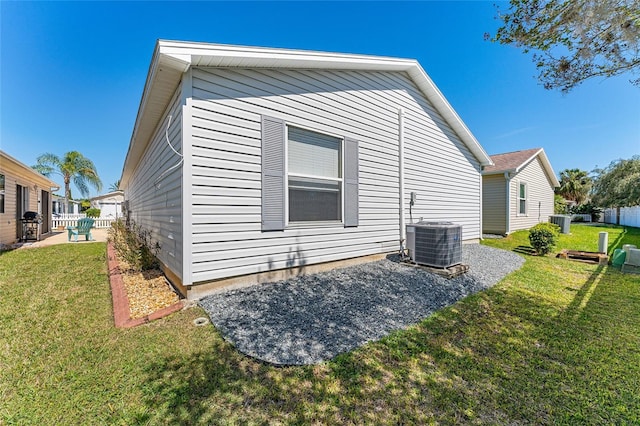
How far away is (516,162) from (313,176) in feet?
40.1

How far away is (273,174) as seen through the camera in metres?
4.29

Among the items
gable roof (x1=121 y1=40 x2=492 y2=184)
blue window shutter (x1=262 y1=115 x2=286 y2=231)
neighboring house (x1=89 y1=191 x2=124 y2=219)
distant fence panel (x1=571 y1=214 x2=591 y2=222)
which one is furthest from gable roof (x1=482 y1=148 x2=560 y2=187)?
neighboring house (x1=89 y1=191 x2=124 y2=219)

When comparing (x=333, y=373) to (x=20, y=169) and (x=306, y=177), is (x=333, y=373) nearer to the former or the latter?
(x=306, y=177)

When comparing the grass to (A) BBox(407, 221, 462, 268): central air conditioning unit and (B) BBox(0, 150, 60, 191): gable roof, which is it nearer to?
(A) BBox(407, 221, 462, 268): central air conditioning unit

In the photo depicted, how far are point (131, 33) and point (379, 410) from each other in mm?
11322

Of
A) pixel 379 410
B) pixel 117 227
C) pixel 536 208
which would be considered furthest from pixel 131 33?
pixel 536 208

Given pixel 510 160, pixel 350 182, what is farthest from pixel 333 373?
pixel 510 160

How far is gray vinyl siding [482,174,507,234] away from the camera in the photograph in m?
11.9

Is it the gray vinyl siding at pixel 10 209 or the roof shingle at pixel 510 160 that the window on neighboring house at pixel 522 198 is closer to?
the roof shingle at pixel 510 160

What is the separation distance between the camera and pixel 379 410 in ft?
6.40

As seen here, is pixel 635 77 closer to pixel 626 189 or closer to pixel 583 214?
pixel 626 189

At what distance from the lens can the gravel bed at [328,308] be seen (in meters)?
2.73

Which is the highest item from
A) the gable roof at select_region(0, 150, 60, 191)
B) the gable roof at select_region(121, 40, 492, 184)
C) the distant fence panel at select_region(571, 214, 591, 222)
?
the gable roof at select_region(121, 40, 492, 184)

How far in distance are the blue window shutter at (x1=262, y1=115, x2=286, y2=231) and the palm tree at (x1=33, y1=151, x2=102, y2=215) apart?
30.7 meters
